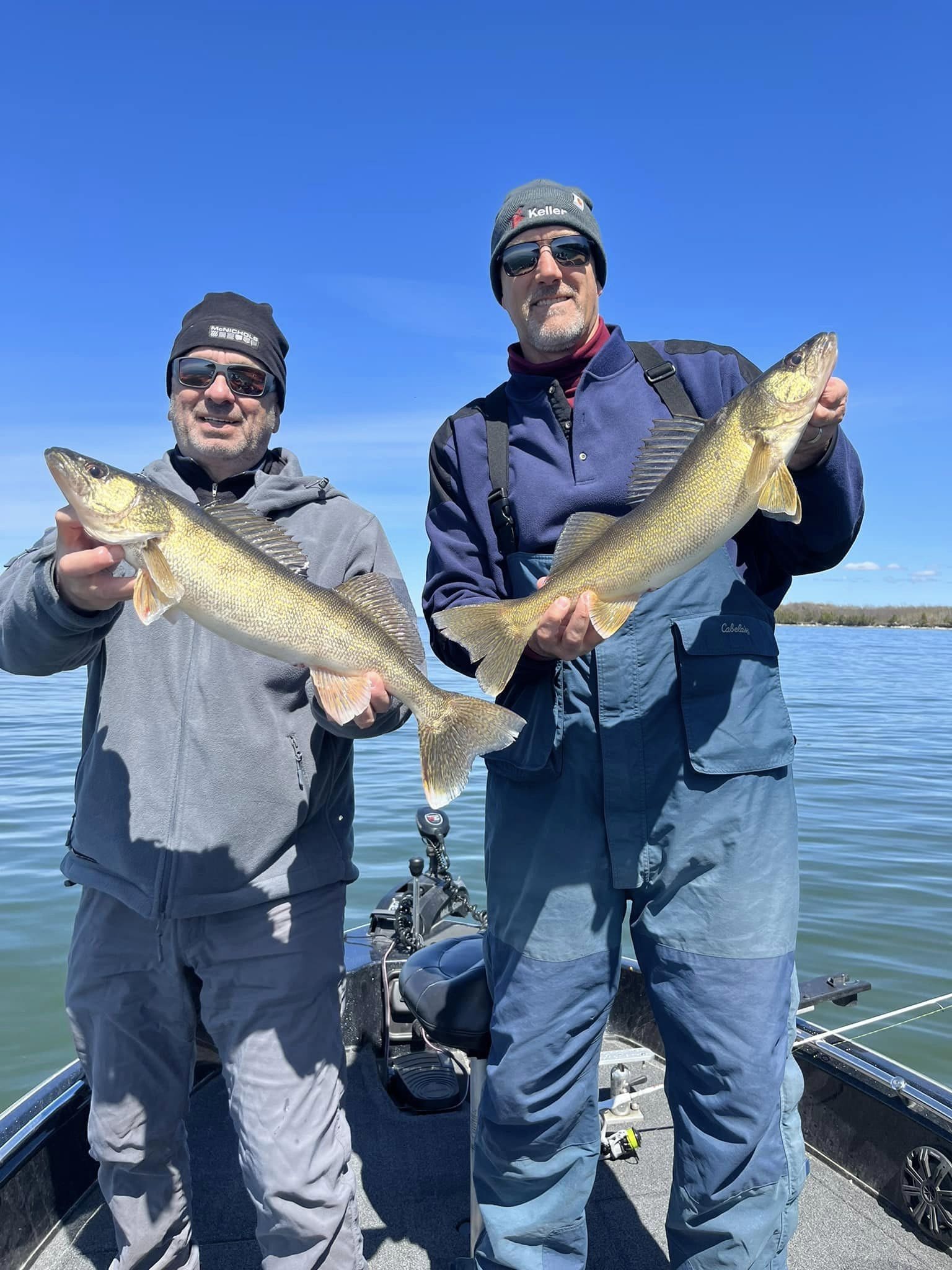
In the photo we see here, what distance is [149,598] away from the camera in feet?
8.80

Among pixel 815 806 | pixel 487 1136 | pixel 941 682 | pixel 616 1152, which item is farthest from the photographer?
pixel 941 682

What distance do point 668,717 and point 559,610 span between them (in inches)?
20.7

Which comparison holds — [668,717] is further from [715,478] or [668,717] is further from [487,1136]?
[487,1136]

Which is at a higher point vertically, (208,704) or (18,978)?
(208,704)

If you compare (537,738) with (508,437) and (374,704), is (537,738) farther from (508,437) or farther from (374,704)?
(508,437)

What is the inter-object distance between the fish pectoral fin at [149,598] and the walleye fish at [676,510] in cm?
93

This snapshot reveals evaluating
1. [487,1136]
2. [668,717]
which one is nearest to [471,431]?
[668,717]

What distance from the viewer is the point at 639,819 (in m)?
2.93

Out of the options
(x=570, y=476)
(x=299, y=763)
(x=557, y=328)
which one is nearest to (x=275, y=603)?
(x=299, y=763)

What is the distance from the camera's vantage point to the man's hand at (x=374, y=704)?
9.79 feet

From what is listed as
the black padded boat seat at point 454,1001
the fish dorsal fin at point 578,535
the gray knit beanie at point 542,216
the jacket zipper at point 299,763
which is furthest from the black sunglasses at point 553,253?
the black padded boat seat at point 454,1001

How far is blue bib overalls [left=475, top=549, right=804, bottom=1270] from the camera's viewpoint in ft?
9.25

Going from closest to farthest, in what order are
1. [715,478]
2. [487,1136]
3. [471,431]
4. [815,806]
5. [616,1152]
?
[715,478], [487,1136], [471,431], [616,1152], [815,806]

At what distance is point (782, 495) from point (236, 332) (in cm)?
220
